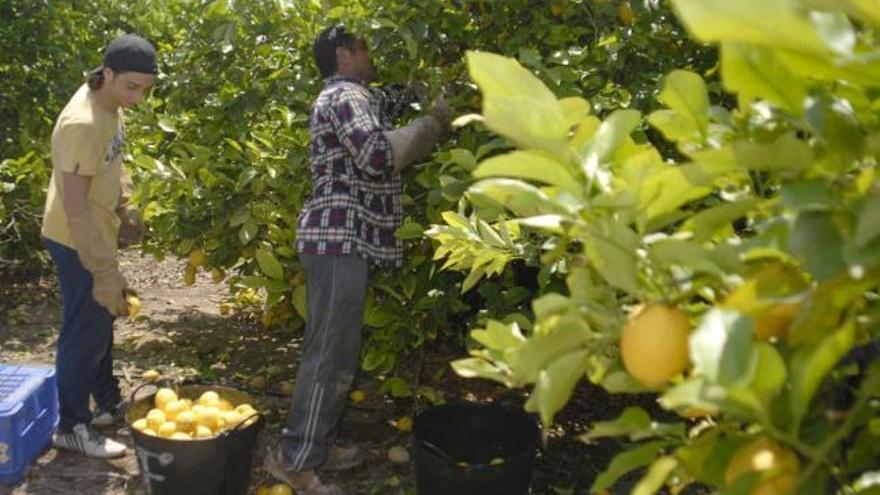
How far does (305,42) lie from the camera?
3.98m

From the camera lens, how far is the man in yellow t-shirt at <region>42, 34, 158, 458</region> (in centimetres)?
360

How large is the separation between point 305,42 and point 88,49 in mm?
2789

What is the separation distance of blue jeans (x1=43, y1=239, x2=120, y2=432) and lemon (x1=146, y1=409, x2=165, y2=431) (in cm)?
59

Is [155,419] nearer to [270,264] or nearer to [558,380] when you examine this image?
→ [270,264]

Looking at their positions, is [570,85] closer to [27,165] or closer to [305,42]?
[305,42]

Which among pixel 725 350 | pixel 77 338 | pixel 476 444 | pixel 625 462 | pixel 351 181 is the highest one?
pixel 725 350

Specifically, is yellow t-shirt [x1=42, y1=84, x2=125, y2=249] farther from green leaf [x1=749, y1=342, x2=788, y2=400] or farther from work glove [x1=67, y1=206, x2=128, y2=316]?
green leaf [x1=749, y1=342, x2=788, y2=400]

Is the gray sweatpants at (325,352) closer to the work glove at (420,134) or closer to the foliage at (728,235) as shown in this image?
the work glove at (420,134)

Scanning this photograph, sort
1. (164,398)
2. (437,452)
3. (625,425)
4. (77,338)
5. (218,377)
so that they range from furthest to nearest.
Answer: (218,377) < (77,338) < (164,398) < (437,452) < (625,425)

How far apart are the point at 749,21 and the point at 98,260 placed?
3253 millimetres

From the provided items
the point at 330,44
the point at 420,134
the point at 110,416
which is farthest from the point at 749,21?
the point at 110,416

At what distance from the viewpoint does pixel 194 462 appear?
130 inches

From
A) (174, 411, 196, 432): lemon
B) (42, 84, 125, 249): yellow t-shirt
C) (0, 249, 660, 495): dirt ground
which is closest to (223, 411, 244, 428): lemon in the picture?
(174, 411, 196, 432): lemon

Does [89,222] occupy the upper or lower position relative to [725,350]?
lower
